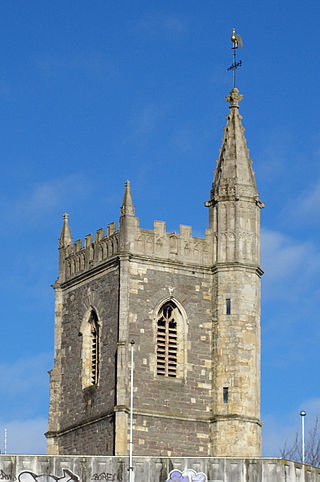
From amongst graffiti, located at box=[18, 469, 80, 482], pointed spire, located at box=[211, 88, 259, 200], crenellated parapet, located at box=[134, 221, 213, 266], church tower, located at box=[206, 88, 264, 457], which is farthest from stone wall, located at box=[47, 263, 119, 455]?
graffiti, located at box=[18, 469, 80, 482]

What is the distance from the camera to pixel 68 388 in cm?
9388

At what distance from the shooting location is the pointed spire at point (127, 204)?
9156 centimetres

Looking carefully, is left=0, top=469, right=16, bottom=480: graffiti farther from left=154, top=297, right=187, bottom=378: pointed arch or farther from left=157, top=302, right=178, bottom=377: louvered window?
left=157, top=302, right=178, bottom=377: louvered window

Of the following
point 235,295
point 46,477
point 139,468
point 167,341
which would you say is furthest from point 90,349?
point 46,477

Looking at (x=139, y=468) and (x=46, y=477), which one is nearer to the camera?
(x=46, y=477)

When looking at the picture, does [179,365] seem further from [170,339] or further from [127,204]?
[127,204]

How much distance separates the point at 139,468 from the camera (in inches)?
3019

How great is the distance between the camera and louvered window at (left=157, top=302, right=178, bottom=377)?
295 ft

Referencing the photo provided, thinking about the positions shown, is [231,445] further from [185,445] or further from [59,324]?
[59,324]

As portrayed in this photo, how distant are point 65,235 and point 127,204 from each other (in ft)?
24.5

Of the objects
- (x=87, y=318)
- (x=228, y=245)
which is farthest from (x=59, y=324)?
(x=228, y=245)

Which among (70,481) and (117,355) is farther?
(117,355)

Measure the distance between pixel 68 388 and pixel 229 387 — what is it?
28.9 feet

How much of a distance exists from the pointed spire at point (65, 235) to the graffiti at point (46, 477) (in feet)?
75.1
